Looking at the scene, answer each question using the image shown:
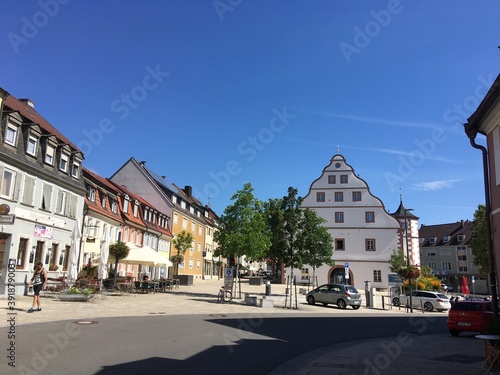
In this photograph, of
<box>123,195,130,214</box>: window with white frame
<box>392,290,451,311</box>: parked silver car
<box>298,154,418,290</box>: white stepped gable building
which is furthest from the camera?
<box>298,154,418,290</box>: white stepped gable building

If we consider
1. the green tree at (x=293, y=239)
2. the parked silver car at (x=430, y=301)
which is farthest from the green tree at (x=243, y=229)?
the parked silver car at (x=430, y=301)

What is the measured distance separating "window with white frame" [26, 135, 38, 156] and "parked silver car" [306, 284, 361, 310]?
21.0 meters

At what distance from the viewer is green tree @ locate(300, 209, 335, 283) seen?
1410 inches

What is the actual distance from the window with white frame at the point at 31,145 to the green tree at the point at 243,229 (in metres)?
13.5

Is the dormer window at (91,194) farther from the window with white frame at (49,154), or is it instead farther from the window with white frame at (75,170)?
the window with white frame at (49,154)

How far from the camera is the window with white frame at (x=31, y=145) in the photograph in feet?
77.0

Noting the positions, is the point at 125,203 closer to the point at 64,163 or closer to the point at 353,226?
the point at 64,163

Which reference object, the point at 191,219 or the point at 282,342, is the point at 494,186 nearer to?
the point at 282,342

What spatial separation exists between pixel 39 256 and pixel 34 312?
10.0 meters

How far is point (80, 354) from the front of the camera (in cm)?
898

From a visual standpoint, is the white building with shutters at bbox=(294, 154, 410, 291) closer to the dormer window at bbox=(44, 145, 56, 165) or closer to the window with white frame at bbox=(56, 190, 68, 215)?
the window with white frame at bbox=(56, 190, 68, 215)

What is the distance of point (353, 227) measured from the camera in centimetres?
5344

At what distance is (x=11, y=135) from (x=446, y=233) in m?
93.2

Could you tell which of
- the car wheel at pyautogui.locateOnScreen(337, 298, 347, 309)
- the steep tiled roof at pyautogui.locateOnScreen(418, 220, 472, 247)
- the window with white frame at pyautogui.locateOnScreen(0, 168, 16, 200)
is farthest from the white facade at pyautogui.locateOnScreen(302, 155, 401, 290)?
the steep tiled roof at pyautogui.locateOnScreen(418, 220, 472, 247)
